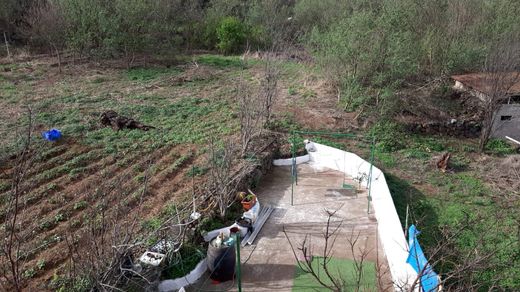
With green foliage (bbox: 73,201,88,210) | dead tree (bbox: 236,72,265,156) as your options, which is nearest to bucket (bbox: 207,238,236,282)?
green foliage (bbox: 73,201,88,210)

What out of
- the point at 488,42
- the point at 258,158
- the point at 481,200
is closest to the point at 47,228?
the point at 258,158

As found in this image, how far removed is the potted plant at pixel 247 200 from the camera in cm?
977

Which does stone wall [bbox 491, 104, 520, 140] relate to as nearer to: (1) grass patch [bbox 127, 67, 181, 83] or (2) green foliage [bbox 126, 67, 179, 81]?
(1) grass patch [bbox 127, 67, 181, 83]

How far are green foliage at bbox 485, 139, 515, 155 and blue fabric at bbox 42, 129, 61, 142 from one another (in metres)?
13.9

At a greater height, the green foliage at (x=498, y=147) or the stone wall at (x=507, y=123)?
the stone wall at (x=507, y=123)

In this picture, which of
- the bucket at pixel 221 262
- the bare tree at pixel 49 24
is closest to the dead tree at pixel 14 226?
the bucket at pixel 221 262

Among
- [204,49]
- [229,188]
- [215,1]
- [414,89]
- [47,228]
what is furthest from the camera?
[215,1]

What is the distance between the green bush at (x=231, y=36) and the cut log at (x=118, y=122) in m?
15.4

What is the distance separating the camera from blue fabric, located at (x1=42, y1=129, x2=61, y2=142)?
12.7m

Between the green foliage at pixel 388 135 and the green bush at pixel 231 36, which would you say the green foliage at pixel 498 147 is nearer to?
the green foliage at pixel 388 135

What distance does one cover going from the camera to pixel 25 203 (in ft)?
30.0

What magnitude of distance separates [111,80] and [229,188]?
41.4 feet

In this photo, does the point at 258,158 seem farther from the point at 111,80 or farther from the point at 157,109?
the point at 111,80

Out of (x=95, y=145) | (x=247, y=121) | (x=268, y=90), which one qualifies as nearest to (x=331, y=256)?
(x=247, y=121)
